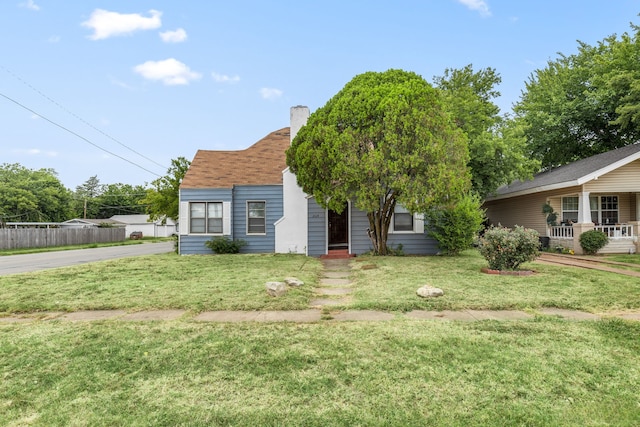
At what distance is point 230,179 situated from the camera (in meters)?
15.0

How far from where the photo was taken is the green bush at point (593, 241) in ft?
42.1

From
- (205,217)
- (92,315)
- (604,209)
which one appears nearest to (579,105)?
Answer: (604,209)

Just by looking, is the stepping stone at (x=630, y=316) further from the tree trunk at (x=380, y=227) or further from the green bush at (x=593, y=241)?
the green bush at (x=593, y=241)

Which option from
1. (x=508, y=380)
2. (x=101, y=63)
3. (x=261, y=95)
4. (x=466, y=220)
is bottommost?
(x=508, y=380)

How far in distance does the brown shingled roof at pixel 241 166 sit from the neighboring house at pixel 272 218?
4cm

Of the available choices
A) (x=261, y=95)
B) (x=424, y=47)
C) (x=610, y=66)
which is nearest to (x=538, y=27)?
(x=424, y=47)

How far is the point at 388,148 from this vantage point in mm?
10594

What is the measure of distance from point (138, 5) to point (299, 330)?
46.0 ft

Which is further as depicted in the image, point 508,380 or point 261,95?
point 261,95

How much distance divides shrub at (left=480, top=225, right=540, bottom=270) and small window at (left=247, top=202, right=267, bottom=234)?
900 centimetres

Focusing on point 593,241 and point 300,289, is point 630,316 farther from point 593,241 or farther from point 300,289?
point 593,241

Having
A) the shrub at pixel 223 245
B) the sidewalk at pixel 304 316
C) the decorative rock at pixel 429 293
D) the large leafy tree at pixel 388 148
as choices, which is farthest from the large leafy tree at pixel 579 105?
the sidewalk at pixel 304 316

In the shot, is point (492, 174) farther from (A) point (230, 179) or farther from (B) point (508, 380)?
(B) point (508, 380)

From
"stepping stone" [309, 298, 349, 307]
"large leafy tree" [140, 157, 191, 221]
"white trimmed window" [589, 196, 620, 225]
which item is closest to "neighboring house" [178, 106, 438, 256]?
"large leafy tree" [140, 157, 191, 221]
